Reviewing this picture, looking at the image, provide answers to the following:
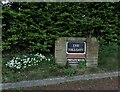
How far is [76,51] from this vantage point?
8.26m

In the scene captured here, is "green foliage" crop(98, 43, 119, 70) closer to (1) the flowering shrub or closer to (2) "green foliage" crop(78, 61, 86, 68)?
(2) "green foliage" crop(78, 61, 86, 68)

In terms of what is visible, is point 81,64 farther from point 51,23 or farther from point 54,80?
point 51,23

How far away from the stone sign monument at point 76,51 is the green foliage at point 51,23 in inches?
22.3

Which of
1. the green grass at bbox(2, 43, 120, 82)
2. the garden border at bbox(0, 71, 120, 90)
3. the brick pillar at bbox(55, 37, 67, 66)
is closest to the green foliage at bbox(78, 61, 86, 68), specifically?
the green grass at bbox(2, 43, 120, 82)

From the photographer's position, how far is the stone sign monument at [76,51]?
827 centimetres

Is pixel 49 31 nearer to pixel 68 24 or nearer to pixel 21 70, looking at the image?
pixel 68 24

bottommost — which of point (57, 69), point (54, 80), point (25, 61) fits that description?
point (54, 80)

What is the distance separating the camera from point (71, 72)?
768 centimetres

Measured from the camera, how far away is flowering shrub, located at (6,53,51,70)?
25.5ft

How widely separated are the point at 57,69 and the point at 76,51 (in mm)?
802

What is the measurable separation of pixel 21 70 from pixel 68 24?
2.26m

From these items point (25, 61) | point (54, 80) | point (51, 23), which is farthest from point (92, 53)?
point (25, 61)

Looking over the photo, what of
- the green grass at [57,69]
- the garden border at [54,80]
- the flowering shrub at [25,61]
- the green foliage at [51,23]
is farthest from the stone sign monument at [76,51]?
the garden border at [54,80]

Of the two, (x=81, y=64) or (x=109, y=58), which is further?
(x=109, y=58)
